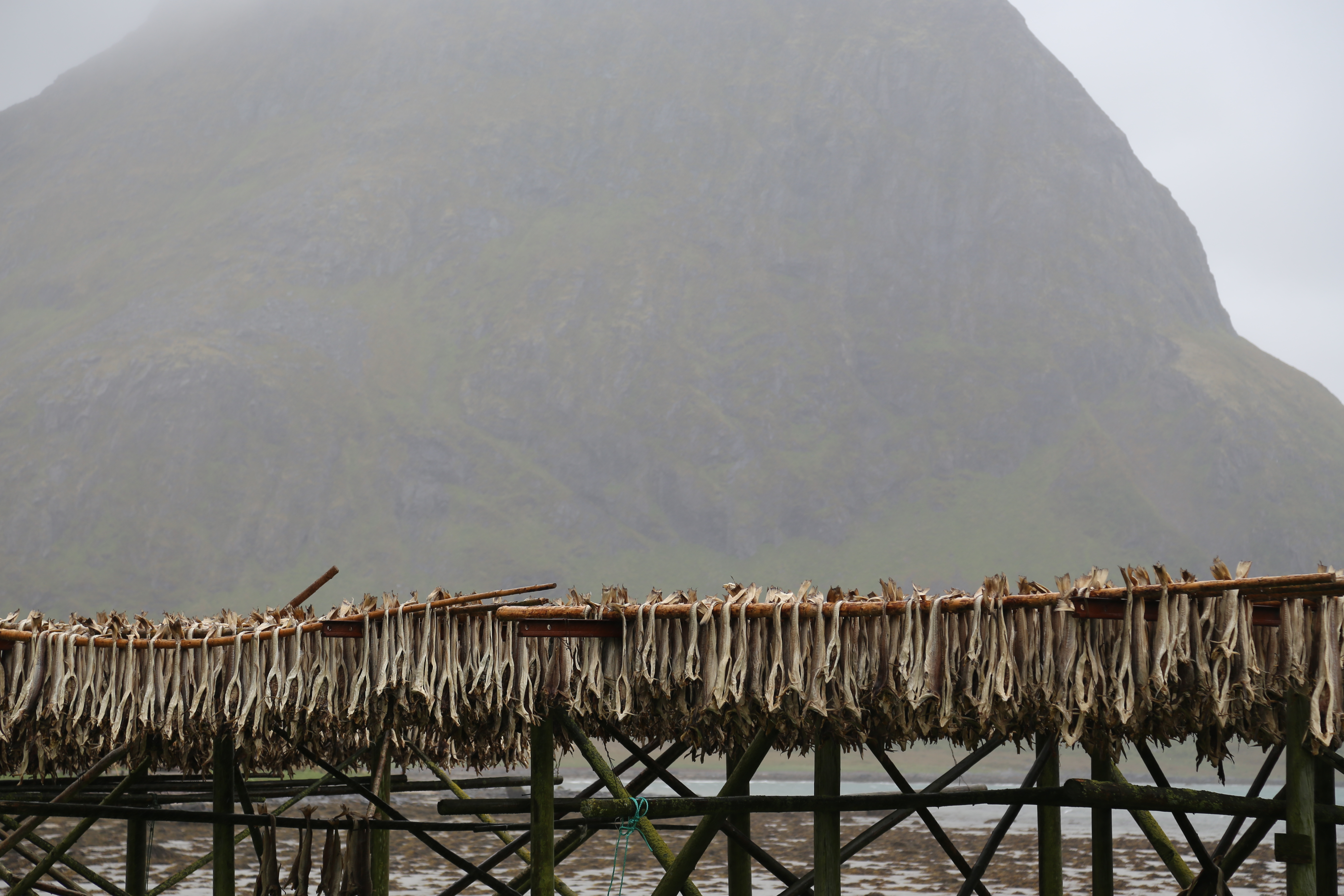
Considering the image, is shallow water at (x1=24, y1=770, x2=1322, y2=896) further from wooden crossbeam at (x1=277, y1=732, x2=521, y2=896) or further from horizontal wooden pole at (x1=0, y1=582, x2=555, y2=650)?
horizontal wooden pole at (x1=0, y1=582, x2=555, y2=650)

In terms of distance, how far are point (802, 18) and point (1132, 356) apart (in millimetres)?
A: 61534

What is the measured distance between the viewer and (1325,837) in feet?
22.3

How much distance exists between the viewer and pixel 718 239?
424 ft

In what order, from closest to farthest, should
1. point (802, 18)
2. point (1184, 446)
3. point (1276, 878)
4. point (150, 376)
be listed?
point (1276, 878) → point (150, 376) → point (1184, 446) → point (802, 18)

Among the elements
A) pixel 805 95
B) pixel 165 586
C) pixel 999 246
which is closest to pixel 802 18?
pixel 805 95

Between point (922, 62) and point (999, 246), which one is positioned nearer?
point (999, 246)

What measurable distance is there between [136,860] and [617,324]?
10906cm

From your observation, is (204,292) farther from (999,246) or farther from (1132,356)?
(1132,356)

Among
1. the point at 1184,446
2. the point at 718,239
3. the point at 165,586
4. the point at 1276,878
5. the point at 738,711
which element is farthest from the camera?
the point at 718,239

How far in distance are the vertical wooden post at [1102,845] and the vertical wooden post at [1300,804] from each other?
154cm

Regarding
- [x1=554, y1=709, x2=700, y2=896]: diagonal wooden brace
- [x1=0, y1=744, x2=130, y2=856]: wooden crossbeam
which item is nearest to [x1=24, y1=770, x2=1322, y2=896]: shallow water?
[x1=0, y1=744, x2=130, y2=856]: wooden crossbeam

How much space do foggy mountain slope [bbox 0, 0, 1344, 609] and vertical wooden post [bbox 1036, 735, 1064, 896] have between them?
8684 cm

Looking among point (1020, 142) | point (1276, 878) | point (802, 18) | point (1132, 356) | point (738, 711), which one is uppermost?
point (802, 18)

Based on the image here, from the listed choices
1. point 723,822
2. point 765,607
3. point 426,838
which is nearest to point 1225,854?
point 723,822
